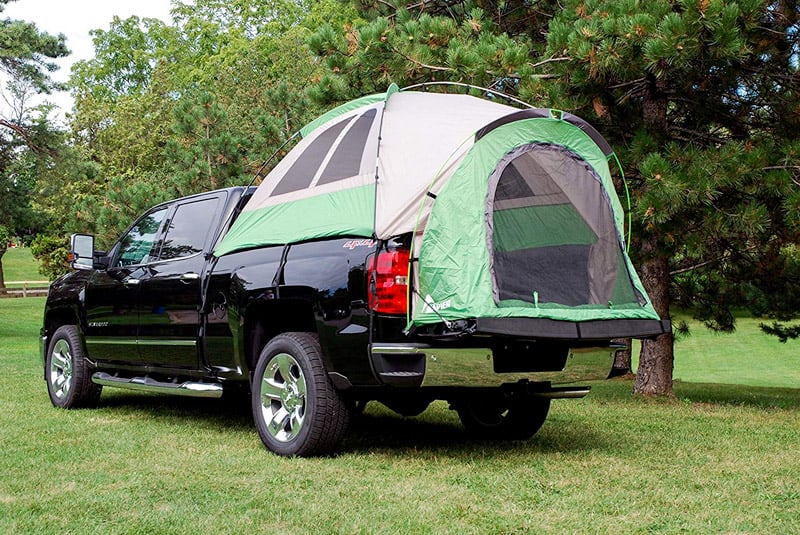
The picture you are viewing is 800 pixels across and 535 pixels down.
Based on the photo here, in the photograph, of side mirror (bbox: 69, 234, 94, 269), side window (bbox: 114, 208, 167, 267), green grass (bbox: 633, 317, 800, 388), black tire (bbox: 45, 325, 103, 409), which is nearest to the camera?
side window (bbox: 114, 208, 167, 267)

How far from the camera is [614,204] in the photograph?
642 cm

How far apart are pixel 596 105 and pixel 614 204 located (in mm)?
2583

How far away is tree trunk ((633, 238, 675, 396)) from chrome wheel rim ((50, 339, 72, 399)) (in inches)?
245

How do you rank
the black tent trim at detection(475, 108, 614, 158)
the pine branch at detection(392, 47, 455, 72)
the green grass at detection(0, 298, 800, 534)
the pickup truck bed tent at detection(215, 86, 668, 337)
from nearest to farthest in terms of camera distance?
1. the green grass at detection(0, 298, 800, 534)
2. the pickup truck bed tent at detection(215, 86, 668, 337)
3. the black tent trim at detection(475, 108, 614, 158)
4. the pine branch at detection(392, 47, 455, 72)

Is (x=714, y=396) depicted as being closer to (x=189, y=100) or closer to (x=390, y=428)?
(x=390, y=428)

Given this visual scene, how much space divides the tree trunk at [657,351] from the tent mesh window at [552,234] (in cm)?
428

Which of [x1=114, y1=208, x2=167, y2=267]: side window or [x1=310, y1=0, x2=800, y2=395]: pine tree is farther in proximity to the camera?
[x1=114, y1=208, x2=167, y2=267]: side window

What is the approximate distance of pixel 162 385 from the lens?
24.2 ft

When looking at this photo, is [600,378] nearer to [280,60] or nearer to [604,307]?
[604,307]

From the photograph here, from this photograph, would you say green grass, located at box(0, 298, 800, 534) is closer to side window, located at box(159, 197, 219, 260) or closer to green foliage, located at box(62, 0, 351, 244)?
side window, located at box(159, 197, 219, 260)

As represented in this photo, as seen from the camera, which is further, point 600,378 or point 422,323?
point 600,378

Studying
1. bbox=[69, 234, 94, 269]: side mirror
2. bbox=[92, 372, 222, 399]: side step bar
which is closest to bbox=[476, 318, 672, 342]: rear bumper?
bbox=[92, 372, 222, 399]: side step bar

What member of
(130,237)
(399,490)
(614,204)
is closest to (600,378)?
(614,204)

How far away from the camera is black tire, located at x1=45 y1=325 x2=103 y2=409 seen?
848 cm
